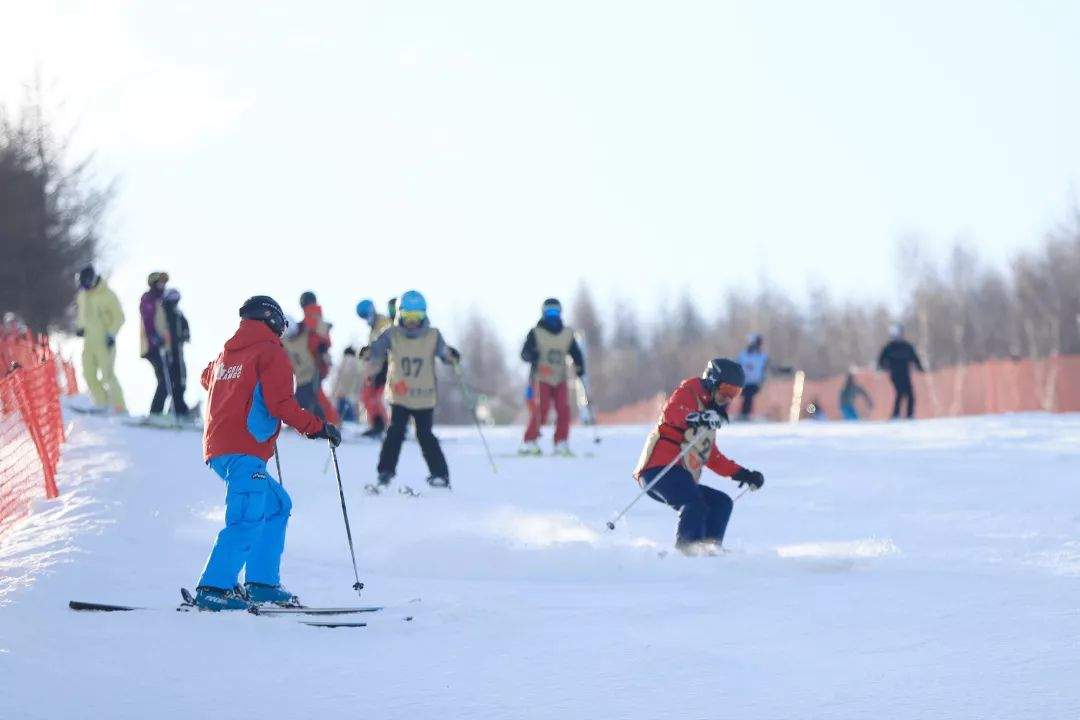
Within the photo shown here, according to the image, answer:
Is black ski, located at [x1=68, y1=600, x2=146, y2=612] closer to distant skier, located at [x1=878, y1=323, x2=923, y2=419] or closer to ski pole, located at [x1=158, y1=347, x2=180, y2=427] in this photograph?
ski pole, located at [x1=158, y1=347, x2=180, y2=427]

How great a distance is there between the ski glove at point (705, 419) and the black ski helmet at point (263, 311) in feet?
9.33

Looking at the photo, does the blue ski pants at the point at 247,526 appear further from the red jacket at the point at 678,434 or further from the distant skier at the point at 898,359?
the distant skier at the point at 898,359

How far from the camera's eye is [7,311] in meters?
31.7

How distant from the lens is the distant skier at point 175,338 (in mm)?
16219

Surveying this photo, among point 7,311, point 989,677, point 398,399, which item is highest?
point 7,311

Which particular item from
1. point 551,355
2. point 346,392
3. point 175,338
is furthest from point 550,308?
point 346,392

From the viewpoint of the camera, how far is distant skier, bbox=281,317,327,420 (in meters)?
16.4

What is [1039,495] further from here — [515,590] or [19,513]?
[19,513]

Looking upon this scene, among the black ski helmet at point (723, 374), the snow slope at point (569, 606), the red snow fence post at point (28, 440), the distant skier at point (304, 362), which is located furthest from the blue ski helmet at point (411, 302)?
the distant skier at point (304, 362)

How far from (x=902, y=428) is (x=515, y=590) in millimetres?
11392

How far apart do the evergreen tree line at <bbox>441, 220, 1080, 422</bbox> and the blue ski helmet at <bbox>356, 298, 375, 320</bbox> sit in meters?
38.4

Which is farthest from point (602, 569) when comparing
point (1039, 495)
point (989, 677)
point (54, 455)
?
point (54, 455)

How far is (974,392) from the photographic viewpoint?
37469 mm

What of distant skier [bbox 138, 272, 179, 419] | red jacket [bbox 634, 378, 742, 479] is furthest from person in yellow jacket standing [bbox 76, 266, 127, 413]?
red jacket [bbox 634, 378, 742, 479]
